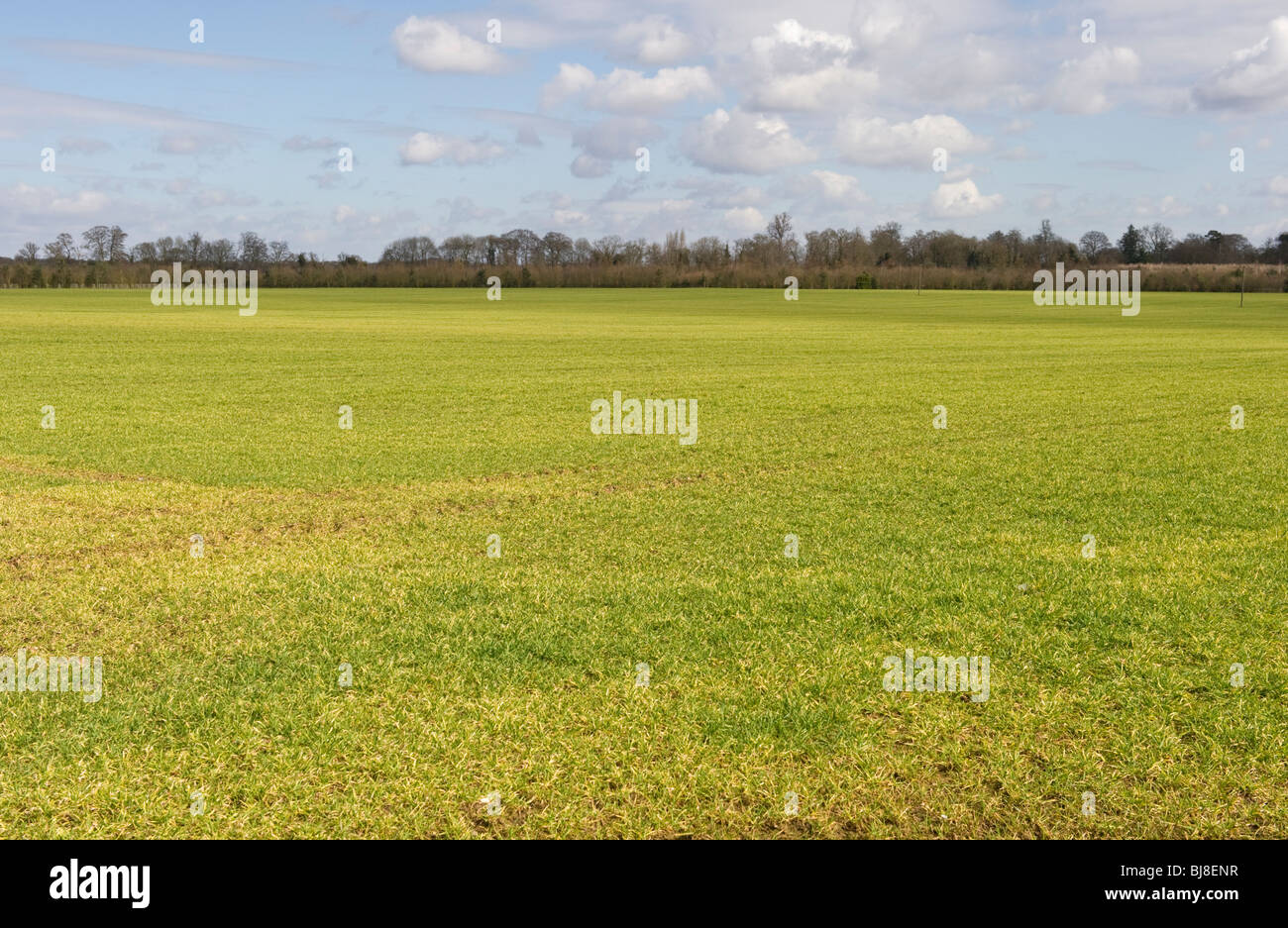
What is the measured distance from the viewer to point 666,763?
6.23 meters

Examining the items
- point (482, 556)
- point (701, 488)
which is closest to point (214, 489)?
point (482, 556)

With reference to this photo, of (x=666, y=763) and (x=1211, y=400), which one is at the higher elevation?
(x=1211, y=400)

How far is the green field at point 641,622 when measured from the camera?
5.86 meters

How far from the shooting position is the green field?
5.86 m

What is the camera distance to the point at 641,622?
28.9ft

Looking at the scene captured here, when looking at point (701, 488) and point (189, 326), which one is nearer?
point (701, 488)

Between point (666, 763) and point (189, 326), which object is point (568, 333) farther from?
point (666, 763)

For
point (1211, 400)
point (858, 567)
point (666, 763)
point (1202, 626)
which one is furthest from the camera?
point (1211, 400)

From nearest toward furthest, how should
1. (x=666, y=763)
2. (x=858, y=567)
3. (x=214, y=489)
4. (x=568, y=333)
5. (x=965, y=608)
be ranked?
(x=666, y=763) < (x=965, y=608) < (x=858, y=567) < (x=214, y=489) < (x=568, y=333)
